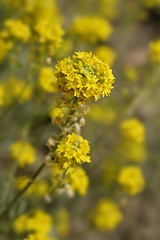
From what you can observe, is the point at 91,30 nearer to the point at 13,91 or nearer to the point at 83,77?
the point at 13,91

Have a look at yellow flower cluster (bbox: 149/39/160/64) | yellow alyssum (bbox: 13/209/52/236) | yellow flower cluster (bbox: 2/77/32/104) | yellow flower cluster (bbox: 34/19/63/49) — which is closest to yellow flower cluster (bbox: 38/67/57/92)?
yellow flower cluster (bbox: 34/19/63/49)

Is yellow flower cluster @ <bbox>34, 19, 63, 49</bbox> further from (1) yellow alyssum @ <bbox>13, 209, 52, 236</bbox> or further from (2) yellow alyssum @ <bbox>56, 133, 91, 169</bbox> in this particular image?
(1) yellow alyssum @ <bbox>13, 209, 52, 236</bbox>

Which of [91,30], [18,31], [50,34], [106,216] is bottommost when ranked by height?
[106,216]

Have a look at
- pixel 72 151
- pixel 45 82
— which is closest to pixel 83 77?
pixel 72 151

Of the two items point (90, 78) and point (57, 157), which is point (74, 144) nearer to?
point (57, 157)

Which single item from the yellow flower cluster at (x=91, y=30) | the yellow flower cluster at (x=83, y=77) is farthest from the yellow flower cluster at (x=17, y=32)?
the yellow flower cluster at (x=83, y=77)
